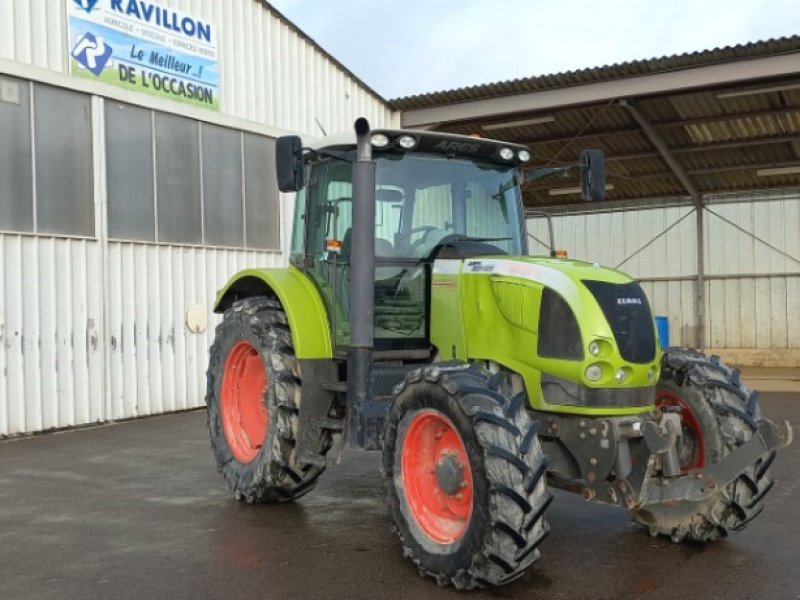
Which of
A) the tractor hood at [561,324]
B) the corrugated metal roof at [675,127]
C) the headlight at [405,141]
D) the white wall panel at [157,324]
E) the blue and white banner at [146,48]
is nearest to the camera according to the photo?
the tractor hood at [561,324]

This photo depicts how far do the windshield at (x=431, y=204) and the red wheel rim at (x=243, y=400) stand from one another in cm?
140

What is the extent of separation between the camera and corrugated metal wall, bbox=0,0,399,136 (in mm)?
12039

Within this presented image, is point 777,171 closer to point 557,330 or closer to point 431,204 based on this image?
point 431,204

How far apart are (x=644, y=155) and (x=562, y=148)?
5.94ft

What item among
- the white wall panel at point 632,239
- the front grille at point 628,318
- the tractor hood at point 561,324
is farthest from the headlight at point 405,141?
the white wall panel at point 632,239

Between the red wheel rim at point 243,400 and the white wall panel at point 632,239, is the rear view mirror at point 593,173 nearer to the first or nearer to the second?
the red wheel rim at point 243,400

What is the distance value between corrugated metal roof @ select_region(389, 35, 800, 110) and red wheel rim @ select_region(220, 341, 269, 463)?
29.3 feet

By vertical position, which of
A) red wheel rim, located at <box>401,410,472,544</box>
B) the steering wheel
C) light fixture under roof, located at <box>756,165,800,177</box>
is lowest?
red wheel rim, located at <box>401,410,472,544</box>

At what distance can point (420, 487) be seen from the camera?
4523 mm

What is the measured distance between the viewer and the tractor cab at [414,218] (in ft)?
17.4

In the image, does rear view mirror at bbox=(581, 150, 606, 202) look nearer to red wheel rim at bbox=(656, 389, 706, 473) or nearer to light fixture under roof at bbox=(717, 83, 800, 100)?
red wheel rim at bbox=(656, 389, 706, 473)

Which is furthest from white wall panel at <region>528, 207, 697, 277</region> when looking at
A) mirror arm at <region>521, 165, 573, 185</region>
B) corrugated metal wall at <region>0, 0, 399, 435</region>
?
mirror arm at <region>521, 165, 573, 185</region>

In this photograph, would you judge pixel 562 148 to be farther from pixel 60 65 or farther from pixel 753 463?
pixel 753 463

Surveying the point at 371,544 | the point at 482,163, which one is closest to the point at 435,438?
the point at 371,544
